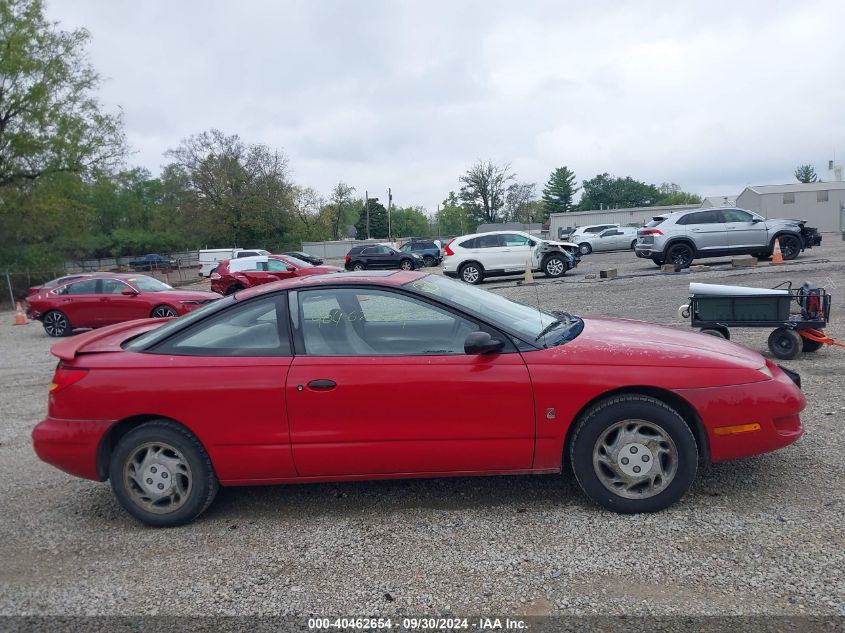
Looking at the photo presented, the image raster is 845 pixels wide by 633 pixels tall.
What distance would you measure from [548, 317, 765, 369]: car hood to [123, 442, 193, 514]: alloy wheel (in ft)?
7.79

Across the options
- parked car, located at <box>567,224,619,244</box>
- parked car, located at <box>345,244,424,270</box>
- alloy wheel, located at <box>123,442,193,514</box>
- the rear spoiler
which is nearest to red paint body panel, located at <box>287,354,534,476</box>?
alloy wheel, located at <box>123,442,193,514</box>

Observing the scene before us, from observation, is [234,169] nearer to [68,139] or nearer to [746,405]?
[68,139]

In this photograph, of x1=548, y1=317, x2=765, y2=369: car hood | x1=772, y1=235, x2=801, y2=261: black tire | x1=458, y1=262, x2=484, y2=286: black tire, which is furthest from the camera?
x1=458, y1=262, x2=484, y2=286: black tire

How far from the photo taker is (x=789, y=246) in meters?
18.4

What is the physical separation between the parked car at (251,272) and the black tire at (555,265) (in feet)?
23.0

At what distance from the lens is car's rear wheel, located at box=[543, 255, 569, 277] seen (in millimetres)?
20141

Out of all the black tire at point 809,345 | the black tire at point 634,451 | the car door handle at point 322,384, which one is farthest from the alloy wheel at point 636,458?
the black tire at point 809,345

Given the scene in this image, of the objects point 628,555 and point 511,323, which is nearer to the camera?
point 628,555

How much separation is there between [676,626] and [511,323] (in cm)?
190

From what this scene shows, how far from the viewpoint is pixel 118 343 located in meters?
4.19

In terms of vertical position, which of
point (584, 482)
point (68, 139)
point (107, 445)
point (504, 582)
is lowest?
point (504, 582)

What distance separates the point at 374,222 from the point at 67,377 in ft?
310

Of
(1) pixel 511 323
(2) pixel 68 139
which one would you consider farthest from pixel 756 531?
(2) pixel 68 139

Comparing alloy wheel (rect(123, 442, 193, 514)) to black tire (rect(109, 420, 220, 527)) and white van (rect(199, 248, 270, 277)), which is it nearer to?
black tire (rect(109, 420, 220, 527))
